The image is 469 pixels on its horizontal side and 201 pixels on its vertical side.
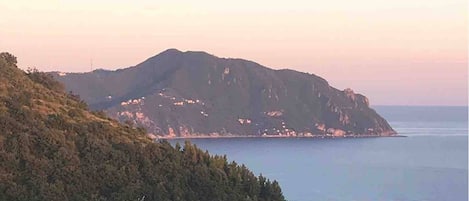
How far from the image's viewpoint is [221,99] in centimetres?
15988

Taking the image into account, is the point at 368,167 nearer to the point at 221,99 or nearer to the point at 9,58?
the point at 9,58

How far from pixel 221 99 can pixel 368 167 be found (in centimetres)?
8389

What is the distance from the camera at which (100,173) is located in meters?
19.8

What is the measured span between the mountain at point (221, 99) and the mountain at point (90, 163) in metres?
119

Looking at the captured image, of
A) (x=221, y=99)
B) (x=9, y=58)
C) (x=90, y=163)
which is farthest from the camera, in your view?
Result: (x=221, y=99)

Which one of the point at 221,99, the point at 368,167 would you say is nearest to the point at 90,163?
the point at 368,167

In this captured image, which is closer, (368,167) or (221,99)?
(368,167)

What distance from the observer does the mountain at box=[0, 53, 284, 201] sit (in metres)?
18.8

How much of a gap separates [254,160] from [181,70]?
80.7 metres

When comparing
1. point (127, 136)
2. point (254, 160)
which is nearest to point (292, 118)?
point (254, 160)

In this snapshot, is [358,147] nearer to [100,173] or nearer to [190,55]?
[190,55]

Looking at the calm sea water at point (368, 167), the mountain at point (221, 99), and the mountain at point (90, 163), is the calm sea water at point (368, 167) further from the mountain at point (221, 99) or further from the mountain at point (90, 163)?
the mountain at point (90, 163)

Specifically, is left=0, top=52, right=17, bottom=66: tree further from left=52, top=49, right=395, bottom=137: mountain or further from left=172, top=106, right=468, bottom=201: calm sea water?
left=52, top=49, right=395, bottom=137: mountain

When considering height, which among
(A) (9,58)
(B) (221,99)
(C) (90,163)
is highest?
(B) (221,99)
